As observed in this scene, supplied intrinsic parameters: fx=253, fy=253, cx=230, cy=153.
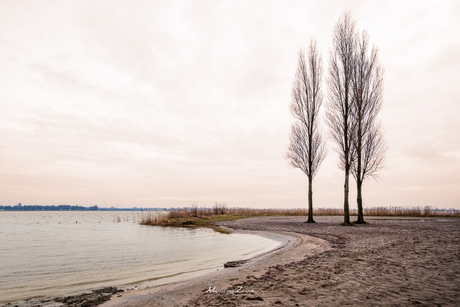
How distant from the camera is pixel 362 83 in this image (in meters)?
22.5

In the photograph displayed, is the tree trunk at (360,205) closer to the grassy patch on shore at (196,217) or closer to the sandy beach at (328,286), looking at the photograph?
the grassy patch on shore at (196,217)

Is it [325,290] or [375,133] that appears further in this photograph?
[375,133]

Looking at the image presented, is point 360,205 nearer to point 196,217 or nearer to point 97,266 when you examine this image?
point 196,217

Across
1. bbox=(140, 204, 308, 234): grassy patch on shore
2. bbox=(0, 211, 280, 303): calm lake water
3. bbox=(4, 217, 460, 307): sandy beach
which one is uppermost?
bbox=(4, 217, 460, 307): sandy beach

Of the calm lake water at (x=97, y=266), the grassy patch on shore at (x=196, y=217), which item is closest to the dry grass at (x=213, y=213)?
the grassy patch on shore at (x=196, y=217)

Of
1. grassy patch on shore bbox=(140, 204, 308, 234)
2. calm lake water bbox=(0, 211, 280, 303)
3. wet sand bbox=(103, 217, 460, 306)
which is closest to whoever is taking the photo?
wet sand bbox=(103, 217, 460, 306)

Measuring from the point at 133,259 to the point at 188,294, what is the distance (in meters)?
6.00

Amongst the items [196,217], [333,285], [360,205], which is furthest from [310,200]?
[333,285]

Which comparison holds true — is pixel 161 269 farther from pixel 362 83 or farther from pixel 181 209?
pixel 181 209

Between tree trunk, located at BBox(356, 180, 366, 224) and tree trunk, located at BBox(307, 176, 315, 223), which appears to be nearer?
tree trunk, located at BBox(356, 180, 366, 224)

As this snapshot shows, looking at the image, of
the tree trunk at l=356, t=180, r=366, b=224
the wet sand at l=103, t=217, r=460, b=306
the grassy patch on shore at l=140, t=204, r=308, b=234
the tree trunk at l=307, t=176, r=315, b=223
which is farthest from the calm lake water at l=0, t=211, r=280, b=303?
the tree trunk at l=356, t=180, r=366, b=224

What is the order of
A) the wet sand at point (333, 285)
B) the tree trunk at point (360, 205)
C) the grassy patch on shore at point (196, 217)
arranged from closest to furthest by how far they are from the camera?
the wet sand at point (333, 285) < the tree trunk at point (360, 205) < the grassy patch on shore at point (196, 217)

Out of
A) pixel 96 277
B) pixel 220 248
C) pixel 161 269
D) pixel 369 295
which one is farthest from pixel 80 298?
pixel 220 248

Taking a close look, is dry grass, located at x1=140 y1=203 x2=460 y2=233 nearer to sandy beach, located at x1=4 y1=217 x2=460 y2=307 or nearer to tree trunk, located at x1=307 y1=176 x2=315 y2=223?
tree trunk, located at x1=307 y1=176 x2=315 y2=223
